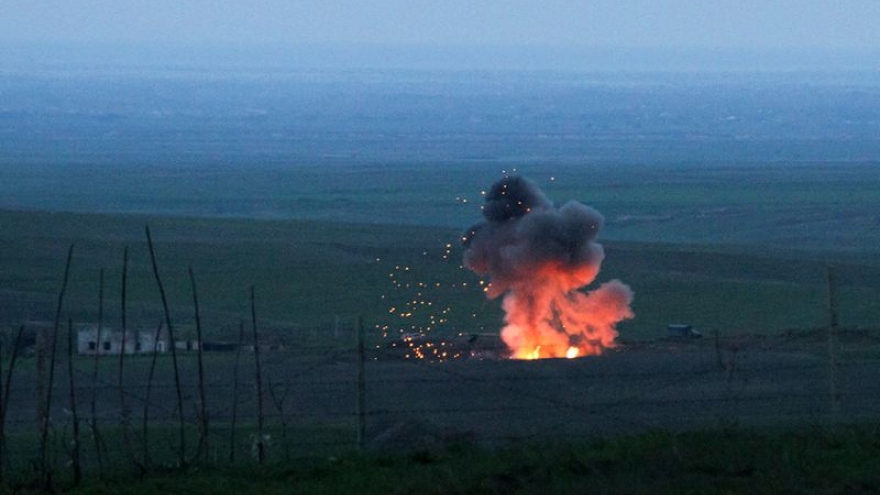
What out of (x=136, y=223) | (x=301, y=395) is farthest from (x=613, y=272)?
(x=301, y=395)

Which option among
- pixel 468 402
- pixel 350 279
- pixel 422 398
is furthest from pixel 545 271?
pixel 350 279

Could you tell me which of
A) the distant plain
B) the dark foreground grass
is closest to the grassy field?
the distant plain

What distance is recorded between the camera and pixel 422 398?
2166 centimetres

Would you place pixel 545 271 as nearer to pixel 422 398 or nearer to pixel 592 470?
pixel 422 398

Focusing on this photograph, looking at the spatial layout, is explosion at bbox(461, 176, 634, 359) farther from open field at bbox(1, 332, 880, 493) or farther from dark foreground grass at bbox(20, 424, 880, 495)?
dark foreground grass at bbox(20, 424, 880, 495)

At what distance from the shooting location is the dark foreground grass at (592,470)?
10789 millimetres

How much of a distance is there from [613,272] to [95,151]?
346 ft

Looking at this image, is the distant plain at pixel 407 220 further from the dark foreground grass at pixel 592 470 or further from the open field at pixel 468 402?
the dark foreground grass at pixel 592 470

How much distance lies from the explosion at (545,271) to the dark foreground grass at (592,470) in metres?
17.0

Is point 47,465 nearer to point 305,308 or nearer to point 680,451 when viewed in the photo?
point 680,451

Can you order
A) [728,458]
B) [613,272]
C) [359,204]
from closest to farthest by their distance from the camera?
[728,458]
[613,272]
[359,204]

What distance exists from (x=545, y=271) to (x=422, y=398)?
1100cm

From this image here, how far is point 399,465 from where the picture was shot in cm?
1207

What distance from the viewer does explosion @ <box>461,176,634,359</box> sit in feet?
101
